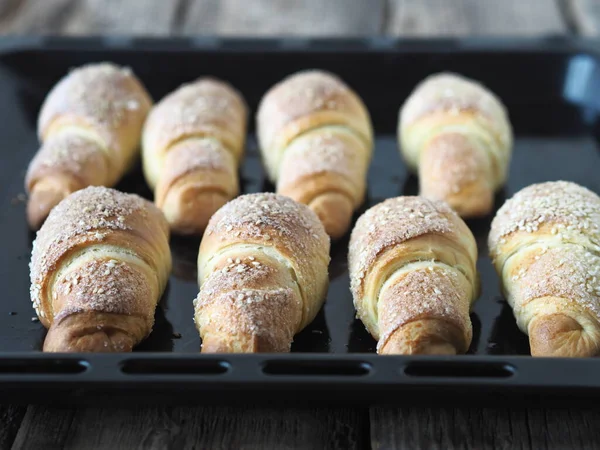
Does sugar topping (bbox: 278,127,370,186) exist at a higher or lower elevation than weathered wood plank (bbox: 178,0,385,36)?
lower

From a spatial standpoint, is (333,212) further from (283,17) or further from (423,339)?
(283,17)

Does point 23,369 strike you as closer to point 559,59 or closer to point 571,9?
point 559,59

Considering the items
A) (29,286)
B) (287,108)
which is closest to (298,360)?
(29,286)

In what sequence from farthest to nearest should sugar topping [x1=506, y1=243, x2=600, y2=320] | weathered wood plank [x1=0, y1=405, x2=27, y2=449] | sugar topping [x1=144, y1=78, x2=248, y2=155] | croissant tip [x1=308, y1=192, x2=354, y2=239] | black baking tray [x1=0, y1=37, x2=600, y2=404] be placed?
sugar topping [x1=144, y1=78, x2=248, y2=155]
croissant tip [x1=308, y1=192, x2=354, y2=239]
sugar topping [x1=506, y1=243, x2=600, y2=320]
weathered wood plank [x1=0, y1=405, x2=27, y2=449]
black baking tray [x1=0, y1=37, x2=600, y2=404]

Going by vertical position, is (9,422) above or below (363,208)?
below

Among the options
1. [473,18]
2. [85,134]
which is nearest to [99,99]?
[85,134]

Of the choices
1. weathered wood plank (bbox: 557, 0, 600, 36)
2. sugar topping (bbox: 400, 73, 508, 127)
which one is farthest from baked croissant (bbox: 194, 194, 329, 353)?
weathered wood plank (bbox: 557, 0, 600, 36)

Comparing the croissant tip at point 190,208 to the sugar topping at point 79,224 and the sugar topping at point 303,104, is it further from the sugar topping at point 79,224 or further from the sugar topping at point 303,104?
the sugar topping at point 303,104

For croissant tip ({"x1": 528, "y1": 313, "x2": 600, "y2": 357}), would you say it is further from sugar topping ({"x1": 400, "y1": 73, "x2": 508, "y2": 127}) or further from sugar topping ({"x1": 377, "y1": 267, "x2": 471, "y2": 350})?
sugar topping ({"x1": 400, "y1": 73, "x2": 508, "y2": 127})
